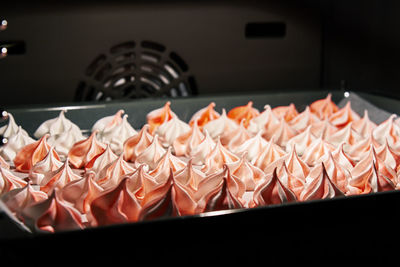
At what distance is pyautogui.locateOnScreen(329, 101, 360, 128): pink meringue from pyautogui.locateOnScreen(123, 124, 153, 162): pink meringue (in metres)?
0.51

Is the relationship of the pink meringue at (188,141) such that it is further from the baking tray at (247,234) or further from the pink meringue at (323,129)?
the baking tray at (247,234)

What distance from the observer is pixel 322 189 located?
0.88m

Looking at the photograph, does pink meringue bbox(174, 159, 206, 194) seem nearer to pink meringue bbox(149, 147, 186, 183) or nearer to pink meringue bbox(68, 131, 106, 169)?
pink meringue bbox(149, 147, 186, 183)

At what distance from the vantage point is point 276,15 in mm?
1460

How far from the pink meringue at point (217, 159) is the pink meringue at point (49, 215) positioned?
37cm

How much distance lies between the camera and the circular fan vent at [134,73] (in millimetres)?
1353

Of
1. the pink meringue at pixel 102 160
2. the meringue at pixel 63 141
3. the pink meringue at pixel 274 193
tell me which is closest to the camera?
the pink meringue at pixel 274 193

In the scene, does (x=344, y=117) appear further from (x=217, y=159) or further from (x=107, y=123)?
(x=107, y=123)

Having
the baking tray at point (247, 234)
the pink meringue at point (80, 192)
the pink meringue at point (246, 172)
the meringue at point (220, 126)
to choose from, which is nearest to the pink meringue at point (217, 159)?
the pink meringue at point (246, 172)

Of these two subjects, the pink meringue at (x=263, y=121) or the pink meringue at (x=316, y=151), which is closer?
the pink meringue at (x=316, y=151)

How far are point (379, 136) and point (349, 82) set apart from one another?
39 centimetres

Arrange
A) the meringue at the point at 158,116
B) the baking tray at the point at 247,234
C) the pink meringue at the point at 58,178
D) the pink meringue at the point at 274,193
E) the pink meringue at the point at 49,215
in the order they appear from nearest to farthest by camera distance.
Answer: the baking tray at the point at 247,234, the pink meringue at the point at 49,215, the pink meringue at the point at 274,193, the pink meringue at the point at 58,178, the meringue at the point at 158,116

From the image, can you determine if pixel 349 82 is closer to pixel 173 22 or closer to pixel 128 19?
pixel 173 22

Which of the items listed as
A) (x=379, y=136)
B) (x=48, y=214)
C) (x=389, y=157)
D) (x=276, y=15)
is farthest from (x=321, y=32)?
(x=48, y=214)
